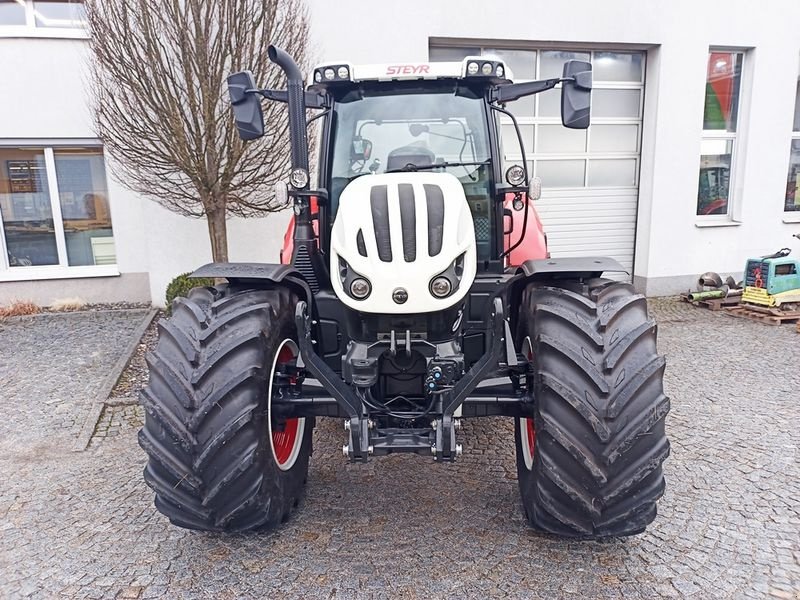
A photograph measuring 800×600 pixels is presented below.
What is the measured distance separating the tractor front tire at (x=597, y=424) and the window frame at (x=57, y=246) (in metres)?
7.39

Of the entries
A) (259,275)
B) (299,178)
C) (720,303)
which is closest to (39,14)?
(299,178)

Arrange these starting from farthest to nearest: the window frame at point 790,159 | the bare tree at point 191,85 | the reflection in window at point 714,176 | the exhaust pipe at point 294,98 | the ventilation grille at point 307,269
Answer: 1. the window frame at point 790,159
2. the reflection in window at point 714,176
3. the bare tree at point 191,85
4. the ventilation grille at point 307,269
5. the exhaust pipe at point 294,98

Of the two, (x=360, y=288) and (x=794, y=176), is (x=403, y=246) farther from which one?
(x=794, y=176)

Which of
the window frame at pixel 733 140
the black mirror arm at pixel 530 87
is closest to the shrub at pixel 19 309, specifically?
the black mirror arm at pixel 530 87

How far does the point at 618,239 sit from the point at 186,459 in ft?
26.3

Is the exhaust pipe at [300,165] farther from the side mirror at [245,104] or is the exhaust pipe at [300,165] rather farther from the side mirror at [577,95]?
the side mirror at [577,95]

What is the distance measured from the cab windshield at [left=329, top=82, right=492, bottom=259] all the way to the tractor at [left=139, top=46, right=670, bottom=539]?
0.13 m

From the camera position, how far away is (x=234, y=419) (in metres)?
2.50

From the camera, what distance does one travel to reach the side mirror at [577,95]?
2953 millimetres

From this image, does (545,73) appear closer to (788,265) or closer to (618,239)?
(618,239)

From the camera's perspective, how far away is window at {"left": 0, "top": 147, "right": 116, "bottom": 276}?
810 centimetres

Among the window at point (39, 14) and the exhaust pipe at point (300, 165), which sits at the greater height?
the window at point (39, 14)

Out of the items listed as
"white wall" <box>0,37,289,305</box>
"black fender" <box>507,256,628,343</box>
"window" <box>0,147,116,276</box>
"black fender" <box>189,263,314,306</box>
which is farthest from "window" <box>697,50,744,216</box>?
"window" <box>0,147,116,276</box>

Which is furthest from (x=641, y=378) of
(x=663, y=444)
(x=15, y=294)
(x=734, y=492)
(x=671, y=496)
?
(x=15, y=294)
